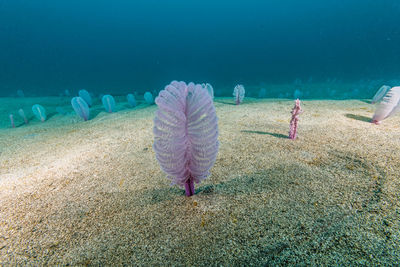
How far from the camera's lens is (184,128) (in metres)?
1.53

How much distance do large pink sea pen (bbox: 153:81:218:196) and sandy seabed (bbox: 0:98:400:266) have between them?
0.42 metres

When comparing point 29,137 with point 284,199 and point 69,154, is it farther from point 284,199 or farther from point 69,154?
point 284,199

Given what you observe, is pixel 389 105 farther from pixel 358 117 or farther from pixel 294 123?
pixel 294 123

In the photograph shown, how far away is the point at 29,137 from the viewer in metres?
4.09

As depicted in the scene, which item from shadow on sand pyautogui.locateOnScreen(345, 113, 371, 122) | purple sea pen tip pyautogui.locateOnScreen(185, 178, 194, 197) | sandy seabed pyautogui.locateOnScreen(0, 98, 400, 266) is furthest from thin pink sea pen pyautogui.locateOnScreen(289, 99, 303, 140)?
purple sea pen tip pyautogui.locateOnScreen(185, 178, 194, 197)

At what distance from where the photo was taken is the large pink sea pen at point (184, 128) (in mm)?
1482

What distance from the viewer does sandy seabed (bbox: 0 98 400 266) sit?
46.8 inches

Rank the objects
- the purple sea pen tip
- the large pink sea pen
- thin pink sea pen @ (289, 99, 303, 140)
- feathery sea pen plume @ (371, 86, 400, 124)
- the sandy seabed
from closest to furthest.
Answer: the sandy seabed, the large pink sea pen, the purple sea pen tip, thin pink sea pen @ (289, 99, 303, 140), feathery sea pen plume @ (371, 86, 400, 124)

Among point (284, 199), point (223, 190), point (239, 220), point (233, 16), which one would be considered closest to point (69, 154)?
point (223, 190)

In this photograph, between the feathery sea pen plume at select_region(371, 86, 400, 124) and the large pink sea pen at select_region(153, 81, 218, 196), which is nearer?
the large pink sea pen at select_region(153, 81, 218, 196)

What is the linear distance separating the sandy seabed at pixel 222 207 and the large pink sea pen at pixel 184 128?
0.42 metres

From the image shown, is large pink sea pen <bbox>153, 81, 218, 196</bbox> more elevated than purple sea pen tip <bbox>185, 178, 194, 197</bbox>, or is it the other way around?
large pink sea pen <bbox>153, 81, 218, 196</bbox>

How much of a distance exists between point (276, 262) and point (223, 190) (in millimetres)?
792

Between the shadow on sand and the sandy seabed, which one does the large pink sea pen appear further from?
the shadow on sand
